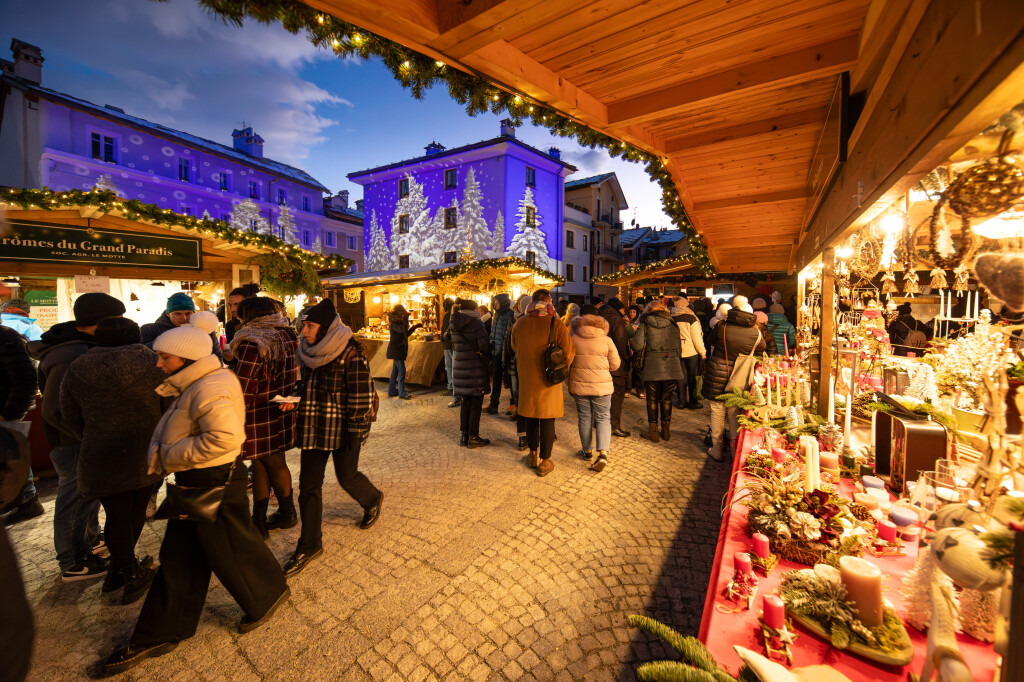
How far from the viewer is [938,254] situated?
169 cm

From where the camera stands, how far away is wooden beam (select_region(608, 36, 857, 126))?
2213 mm

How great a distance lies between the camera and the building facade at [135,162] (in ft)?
58.9

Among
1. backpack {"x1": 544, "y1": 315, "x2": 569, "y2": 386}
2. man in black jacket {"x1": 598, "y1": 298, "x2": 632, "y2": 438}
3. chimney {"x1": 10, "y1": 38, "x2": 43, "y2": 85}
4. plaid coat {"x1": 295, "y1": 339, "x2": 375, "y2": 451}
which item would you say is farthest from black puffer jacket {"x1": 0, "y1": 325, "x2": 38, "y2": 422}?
chimney {"x1": 10, "y1": 38, "x2": 43, "y2": 85}

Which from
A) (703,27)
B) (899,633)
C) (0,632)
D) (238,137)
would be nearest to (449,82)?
(703,27)

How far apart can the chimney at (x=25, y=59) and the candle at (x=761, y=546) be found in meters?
30.1

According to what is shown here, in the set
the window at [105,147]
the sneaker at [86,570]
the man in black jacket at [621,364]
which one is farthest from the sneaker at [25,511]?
the window at [105,147]

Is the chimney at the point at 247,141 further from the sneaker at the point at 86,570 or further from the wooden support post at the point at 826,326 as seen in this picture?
the wooden support post at the point at 826,326

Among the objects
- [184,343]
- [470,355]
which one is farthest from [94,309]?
[470,355]

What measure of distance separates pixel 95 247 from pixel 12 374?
352 centimetres

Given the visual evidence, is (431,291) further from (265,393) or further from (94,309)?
(265,393)

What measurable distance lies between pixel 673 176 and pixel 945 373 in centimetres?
261

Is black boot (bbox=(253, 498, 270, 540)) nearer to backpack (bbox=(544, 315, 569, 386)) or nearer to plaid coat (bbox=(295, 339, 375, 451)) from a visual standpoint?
plaid coat (bbox=(295, 339, 375, 451))

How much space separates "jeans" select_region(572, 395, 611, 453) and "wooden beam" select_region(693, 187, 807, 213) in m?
2.86

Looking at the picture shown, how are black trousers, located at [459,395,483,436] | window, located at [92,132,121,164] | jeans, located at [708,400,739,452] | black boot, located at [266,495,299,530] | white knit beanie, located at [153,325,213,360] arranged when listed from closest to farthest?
white knit beanie, located at [153,325,213,360] < black boot, located at [266,495,299,530] < jeans, located at [708,400,739,452] < black trousers, located at [459,395,483,436] < window, located at [92,132,121,164]
